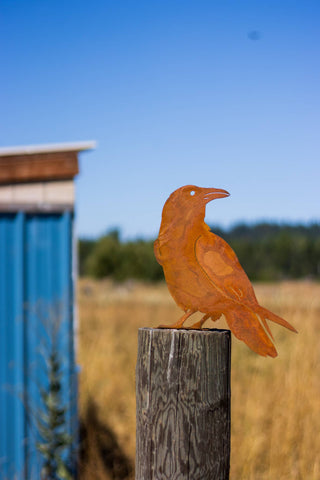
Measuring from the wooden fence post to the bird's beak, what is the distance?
576 millimetres

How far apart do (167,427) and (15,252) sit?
2916mm

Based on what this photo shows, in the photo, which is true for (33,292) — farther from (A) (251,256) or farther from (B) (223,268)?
(A) (251,256)

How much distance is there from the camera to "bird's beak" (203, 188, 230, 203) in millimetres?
1847

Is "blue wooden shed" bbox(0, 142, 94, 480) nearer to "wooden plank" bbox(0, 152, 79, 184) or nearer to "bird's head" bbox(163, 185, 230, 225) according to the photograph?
"wooden plank" bbox(0, 152, 79, 184)

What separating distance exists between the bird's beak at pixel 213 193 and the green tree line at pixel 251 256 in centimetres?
1414

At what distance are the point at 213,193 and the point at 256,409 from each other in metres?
2.81

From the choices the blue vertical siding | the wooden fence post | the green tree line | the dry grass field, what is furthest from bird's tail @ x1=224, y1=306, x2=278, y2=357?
the green tree line

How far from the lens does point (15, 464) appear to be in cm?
388

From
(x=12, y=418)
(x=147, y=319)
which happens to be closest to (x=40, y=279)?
(x=12, y=418)

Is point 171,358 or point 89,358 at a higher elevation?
point 171,358

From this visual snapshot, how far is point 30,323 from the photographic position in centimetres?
402

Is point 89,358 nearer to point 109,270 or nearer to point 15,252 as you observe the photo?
point 15,252

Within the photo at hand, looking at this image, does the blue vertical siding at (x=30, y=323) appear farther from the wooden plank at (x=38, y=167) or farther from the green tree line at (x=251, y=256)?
the green tree line at (x=251, y=256)

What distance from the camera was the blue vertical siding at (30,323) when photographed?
3.91 metres
